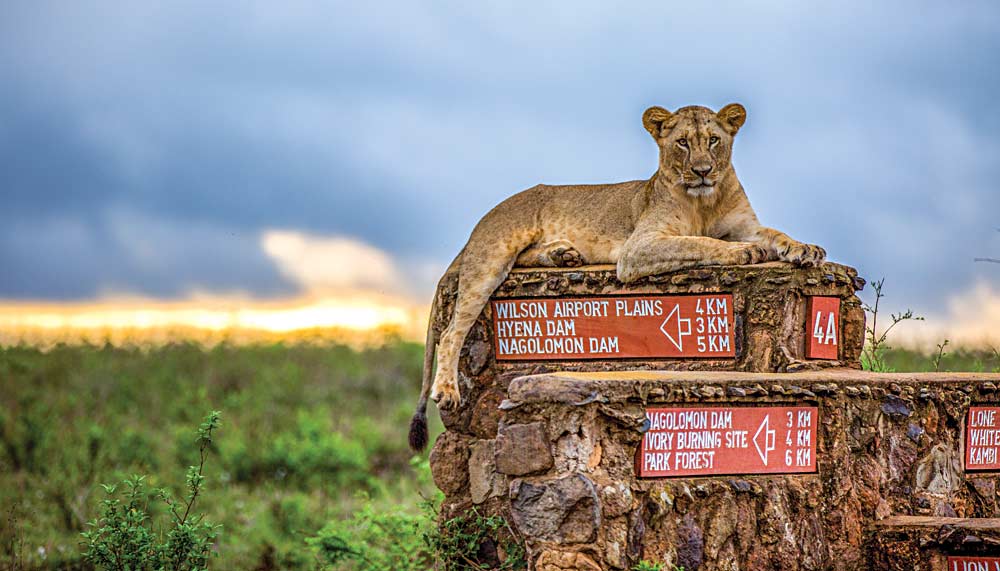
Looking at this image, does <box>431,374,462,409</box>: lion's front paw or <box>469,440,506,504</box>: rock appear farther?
<box>431,374,462,409</box>: lion's front paw

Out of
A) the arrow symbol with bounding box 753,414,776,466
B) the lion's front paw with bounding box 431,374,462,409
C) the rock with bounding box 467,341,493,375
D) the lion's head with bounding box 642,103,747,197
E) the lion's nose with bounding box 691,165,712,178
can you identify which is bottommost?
the arrow symbol with bounding box 753,414,776,466

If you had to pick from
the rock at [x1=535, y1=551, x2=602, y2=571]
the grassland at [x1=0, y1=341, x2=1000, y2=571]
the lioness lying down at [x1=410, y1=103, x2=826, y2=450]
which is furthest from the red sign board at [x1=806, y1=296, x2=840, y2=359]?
the grassland at [x1=0, y1=341, x2=1000, y2=571]

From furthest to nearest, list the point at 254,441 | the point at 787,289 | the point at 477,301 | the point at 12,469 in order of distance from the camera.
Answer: the point at 254,441
the point at 12,469
the point at 477,301
the point at 787,289

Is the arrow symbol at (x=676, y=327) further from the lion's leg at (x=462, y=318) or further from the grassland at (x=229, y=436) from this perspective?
the grassland at (x=229, y=436)

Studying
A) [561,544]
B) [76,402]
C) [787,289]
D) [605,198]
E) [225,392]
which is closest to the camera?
[561,544]

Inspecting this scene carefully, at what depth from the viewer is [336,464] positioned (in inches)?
592

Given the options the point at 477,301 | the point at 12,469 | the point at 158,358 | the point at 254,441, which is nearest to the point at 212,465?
the point at 254,441

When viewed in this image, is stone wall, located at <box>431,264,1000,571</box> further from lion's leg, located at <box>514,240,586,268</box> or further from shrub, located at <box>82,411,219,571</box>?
shrub, located at <box>82,411,219,571</box>

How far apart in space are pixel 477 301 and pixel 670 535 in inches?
99.3

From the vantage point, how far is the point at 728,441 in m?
6.48

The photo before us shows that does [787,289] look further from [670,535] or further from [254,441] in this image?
[254,441]

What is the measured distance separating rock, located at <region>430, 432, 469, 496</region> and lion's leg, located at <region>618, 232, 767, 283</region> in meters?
1.59

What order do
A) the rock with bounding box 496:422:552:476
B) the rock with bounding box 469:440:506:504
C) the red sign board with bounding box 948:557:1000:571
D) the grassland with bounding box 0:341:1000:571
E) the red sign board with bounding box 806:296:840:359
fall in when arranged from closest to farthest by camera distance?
the rock with bounding box 496:422:552:476 → the red sign board with bounding box 948:557:1000:571 → the red sign board with bounding box 806:296:840:359 → the rock with bounding box 469:440:506:504 → the grassland with bounding box 0:341:1000:571

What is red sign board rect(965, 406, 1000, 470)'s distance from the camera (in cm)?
748
